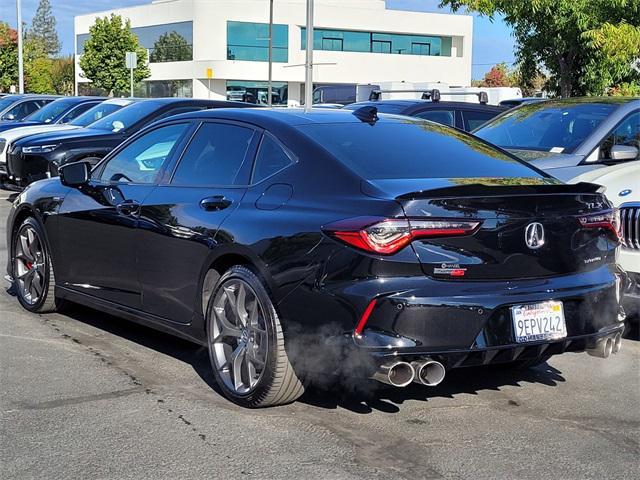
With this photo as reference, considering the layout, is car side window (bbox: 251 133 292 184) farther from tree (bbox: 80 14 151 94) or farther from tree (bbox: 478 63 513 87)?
tree (bbox: 478 63 513 87)

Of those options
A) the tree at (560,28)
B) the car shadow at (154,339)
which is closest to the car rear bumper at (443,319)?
the car shadow at (154,339)

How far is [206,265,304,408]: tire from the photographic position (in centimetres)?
474

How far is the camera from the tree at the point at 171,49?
6606 cm

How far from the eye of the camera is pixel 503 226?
455 centimetres

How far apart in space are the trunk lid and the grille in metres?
1.66

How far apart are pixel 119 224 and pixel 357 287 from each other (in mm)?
2289

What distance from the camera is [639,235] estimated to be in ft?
21.4

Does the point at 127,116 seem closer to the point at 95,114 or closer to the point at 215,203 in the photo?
the point at 95,114

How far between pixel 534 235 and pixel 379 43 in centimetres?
6858

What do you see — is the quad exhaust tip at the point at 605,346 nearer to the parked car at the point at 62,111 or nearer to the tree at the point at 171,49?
the parked car at the point at 62,111

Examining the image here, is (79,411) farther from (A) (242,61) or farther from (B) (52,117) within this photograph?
(A) (242,61)

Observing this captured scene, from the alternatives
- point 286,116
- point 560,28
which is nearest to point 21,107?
point 560,28

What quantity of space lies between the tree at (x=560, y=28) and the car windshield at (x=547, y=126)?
627cm

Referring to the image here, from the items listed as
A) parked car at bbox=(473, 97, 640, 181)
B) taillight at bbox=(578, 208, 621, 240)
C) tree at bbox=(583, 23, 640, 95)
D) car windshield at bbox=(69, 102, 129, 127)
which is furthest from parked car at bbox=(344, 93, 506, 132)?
taillight at bbox=(578, 208, 621, 240)
